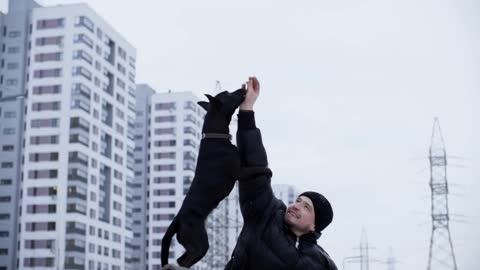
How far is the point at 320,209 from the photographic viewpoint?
13.5 feet

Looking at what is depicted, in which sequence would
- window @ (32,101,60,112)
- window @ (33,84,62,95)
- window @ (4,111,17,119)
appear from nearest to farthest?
1. window @ (32,101,60,112)
2. window @ (33,84,62,95)
3. window @ (4,111,17,119)

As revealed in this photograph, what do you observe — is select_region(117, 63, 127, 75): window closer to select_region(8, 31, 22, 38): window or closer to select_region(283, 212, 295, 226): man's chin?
select_region(8, 31, 22, 38): window

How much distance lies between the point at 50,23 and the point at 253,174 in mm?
72426

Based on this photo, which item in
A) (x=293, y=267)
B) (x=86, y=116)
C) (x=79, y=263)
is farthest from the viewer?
(x=86, y=116)

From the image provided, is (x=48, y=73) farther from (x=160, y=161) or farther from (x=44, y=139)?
(x=160, y=161)

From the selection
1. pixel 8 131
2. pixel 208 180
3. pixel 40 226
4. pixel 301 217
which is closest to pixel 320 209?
pixel 301 217

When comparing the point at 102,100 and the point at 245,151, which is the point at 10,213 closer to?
the point at 102,100

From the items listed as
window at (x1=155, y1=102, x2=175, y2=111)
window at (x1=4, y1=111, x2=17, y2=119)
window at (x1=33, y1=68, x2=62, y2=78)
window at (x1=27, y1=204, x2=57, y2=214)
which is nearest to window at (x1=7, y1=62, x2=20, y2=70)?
window at (x1=33, y1=68, x2=62, y2=78)

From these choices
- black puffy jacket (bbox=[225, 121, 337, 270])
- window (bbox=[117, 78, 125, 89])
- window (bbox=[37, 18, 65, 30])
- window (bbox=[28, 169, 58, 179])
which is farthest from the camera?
window (bbox=[117, 78, 125, 89])

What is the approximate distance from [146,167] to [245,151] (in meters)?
104

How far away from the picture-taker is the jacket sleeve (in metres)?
3.99

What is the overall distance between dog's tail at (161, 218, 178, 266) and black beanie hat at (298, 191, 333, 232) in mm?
812

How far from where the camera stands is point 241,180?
397 centimetres

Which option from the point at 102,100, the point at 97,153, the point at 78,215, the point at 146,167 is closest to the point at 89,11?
the point at 102,100
